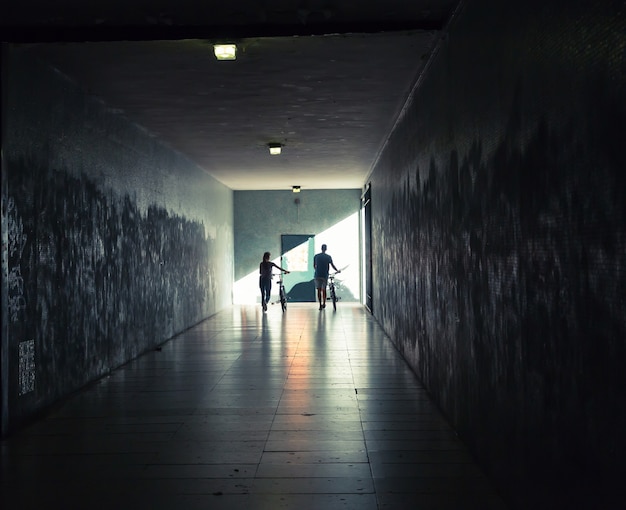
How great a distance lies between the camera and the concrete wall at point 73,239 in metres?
5.28

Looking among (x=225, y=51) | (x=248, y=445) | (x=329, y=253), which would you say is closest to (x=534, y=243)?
(x=248, y=445)

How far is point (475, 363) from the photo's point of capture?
14.0ft

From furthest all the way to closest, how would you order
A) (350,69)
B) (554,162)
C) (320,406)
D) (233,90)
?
(233,90)
(350,69)
(320,406)
(554,162)

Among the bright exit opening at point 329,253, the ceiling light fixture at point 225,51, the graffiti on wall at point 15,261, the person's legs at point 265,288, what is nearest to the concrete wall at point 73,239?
the graffiti on wall at point 15,261

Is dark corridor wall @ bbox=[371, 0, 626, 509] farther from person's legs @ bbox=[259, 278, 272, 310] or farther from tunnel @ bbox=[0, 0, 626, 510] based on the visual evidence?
person's legs @ bbox=[259, 278, 272, 310]

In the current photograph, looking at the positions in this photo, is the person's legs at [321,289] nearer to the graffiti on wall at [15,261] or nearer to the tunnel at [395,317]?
the tunnel at [395,317]

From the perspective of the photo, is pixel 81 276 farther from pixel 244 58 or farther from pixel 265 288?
pixel 265 288

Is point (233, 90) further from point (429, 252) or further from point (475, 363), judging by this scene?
point (475, 363)

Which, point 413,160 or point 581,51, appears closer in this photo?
point 581,51

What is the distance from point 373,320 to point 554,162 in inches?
417

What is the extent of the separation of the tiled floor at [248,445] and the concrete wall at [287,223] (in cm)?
1097

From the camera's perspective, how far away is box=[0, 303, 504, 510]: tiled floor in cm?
364

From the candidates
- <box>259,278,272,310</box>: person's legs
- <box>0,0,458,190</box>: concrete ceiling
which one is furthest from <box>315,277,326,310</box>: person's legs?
<box>0,0,458,190</box>: concrete ceiling

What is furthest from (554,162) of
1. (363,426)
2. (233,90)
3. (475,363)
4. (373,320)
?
(373,320)
